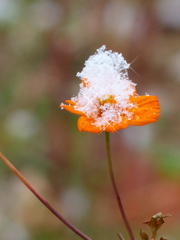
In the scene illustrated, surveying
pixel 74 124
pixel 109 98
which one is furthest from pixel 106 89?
pixel 74 124

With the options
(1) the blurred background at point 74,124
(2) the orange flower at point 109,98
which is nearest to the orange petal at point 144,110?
(2) the orange flower at point 109,98

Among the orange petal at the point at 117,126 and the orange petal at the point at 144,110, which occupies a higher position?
the orange petal at the point at 144,110

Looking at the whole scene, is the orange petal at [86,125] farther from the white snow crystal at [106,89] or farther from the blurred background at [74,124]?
the blurred background at [74,124]

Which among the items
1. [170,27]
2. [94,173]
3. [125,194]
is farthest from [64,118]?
[170,27]

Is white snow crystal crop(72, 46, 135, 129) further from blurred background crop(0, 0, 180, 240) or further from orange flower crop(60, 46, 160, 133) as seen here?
blurred background crop(0, 0, 180, 240)

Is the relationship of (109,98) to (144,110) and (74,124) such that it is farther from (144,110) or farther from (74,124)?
(74,124)

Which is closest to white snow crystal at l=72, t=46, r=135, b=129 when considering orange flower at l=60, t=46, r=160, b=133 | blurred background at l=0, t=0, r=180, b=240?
orange flower at l=60, t=46, r=160, b=133

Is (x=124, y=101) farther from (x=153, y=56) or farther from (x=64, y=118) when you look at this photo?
(x=153, y=56)
